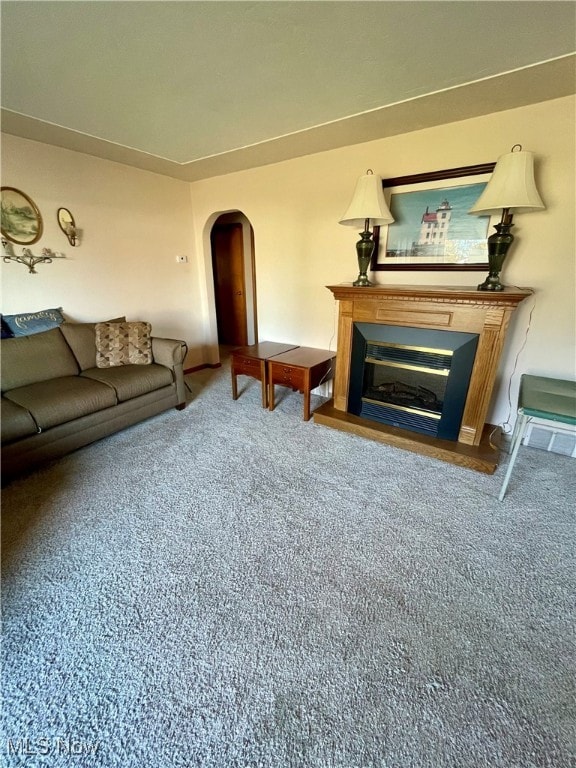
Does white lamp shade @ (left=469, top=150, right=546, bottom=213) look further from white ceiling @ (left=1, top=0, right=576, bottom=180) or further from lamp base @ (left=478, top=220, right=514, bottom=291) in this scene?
white ceiling @ (left=1, top=0, right=576, bottom=180)

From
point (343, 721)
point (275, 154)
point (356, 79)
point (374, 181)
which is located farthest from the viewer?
point (275, 154)

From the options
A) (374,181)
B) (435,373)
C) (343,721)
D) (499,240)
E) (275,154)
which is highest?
(275,154)

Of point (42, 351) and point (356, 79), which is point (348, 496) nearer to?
point (356, 79)

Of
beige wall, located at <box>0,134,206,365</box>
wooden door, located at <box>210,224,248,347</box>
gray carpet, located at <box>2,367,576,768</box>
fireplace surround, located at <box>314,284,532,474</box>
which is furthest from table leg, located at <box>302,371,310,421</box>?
wooden door, located at <box>210,224,248,347</box>

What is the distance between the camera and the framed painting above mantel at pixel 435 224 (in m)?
2.37

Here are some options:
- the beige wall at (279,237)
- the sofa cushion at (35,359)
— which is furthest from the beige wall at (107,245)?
the sofa cushion at (35,359)

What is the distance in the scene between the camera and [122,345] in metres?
2.98

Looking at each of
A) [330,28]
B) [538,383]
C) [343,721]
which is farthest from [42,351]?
[538,383]

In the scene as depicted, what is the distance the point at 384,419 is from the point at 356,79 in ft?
7.54

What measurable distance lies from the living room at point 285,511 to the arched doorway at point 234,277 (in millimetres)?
1056

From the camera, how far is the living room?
1030mm

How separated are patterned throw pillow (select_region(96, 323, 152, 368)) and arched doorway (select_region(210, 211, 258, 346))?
2382mm

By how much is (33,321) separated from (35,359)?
43 cm

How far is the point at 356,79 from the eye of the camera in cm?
181
